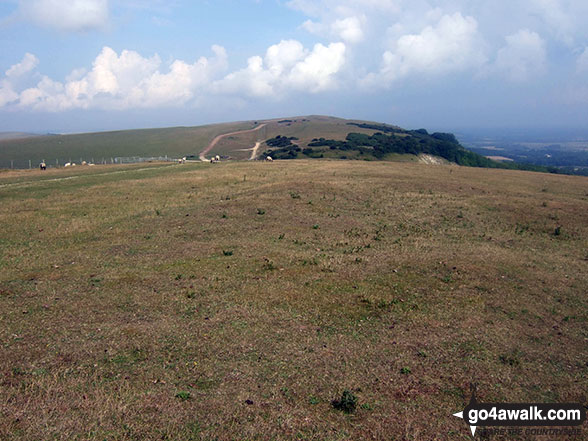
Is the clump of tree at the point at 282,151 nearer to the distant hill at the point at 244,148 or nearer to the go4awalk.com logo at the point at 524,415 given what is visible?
the distant hill at the point at 244,148

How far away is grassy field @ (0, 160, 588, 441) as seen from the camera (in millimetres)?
7121

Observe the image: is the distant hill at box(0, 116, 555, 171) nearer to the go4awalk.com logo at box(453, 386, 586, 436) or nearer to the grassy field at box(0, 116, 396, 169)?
the grassy field at box(0, 116, 396, 169)

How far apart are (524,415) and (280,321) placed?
19.0ft

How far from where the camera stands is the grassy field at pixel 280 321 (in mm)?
7121

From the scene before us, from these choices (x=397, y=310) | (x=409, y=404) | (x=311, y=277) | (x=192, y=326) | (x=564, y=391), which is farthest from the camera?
(x=311, y=277)

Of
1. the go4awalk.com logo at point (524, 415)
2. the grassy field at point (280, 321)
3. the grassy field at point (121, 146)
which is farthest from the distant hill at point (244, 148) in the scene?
the go4awalk.com logo at point (524, 415)

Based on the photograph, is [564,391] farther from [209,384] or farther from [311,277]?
[311,277]

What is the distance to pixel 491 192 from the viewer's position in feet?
107

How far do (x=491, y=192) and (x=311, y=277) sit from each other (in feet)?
79.0

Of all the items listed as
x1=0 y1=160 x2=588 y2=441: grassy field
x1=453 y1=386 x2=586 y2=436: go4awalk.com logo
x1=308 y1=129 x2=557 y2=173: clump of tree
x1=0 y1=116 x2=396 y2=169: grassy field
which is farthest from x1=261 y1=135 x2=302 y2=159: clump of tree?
x1=453 y1=386 x2=586 y2=436: go4awalk.com logo

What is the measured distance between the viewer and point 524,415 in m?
7.48

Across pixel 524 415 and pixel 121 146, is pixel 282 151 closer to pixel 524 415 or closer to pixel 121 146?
pixel 121 146

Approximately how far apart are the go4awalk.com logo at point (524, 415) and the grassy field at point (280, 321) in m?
0.21

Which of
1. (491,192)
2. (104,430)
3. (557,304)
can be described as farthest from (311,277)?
(491,192)
